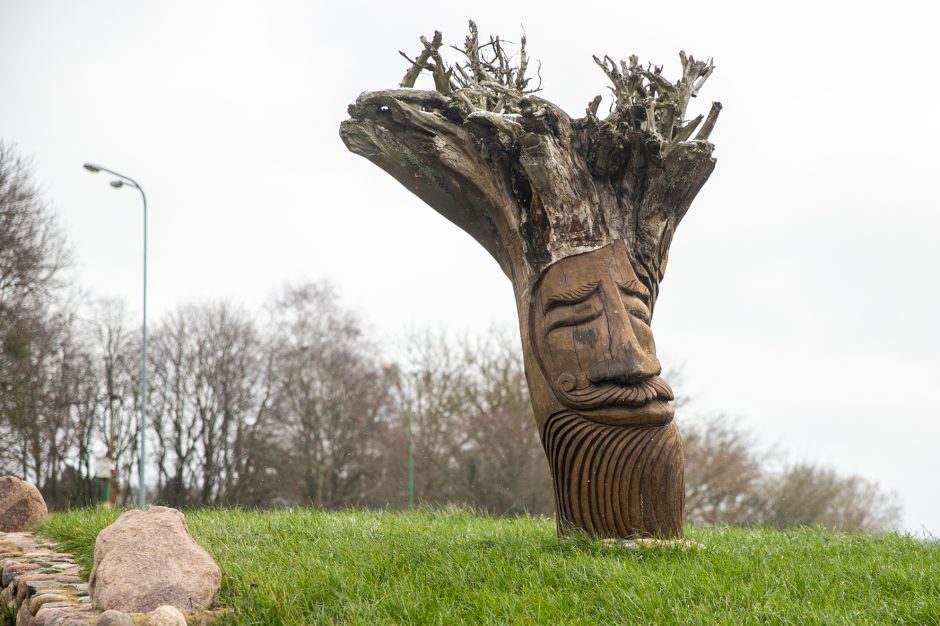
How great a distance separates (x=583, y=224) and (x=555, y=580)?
10.1 feet

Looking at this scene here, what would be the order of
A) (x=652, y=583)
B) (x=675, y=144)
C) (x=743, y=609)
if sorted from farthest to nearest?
1. (x=675, y=144)
2. (x=652, y=583)
3. (x=743, y=609)

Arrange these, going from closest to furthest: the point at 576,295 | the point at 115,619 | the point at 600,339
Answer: the point at 115,619, the point at 600,339, the point at 576,295

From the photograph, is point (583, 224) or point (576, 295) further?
point (583, 224)

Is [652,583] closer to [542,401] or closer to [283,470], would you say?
[542,401]

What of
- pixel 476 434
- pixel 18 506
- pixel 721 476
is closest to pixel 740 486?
pixel 721 476

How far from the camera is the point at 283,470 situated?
29.9 m

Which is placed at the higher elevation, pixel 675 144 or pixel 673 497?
pixel 675 144

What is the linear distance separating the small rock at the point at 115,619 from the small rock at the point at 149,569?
0.52 metres

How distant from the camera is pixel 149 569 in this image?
582 cm

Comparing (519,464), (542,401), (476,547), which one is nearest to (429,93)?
(542,401)

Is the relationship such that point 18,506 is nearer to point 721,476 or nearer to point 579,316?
point 579,316

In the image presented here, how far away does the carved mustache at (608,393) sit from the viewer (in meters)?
6.91

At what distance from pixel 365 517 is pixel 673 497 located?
11.9ft

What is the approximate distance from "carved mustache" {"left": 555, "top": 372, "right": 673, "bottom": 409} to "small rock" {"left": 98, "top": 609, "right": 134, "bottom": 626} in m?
3.52
